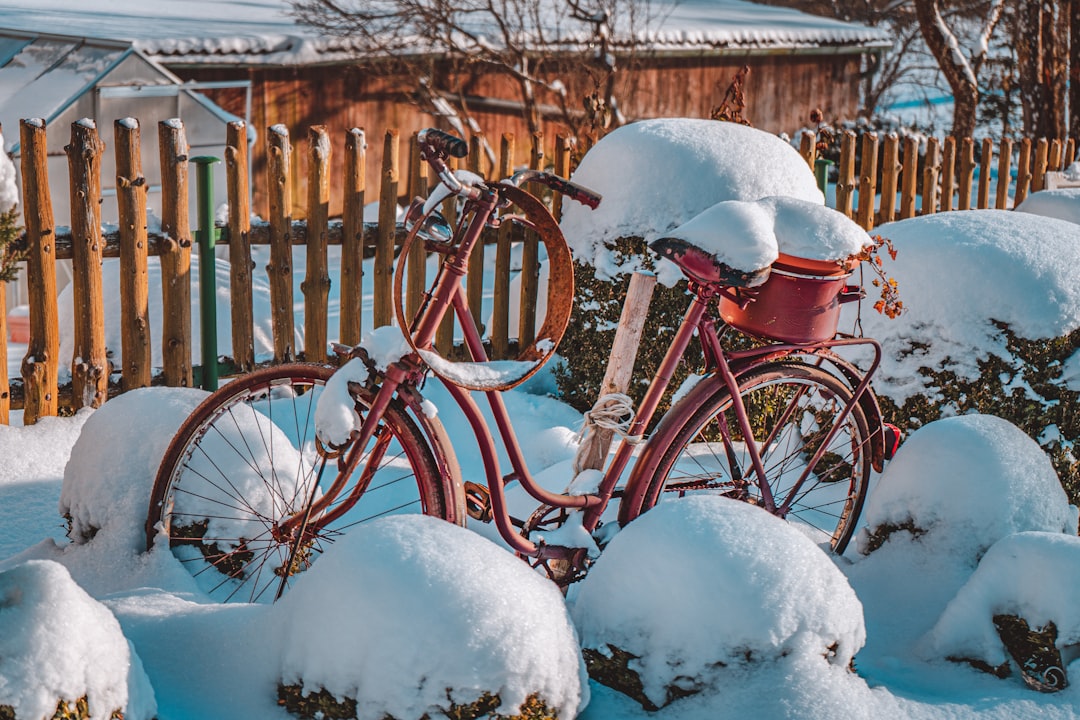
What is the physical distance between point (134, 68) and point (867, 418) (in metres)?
7.85

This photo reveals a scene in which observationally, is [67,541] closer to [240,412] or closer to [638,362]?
[240,412]

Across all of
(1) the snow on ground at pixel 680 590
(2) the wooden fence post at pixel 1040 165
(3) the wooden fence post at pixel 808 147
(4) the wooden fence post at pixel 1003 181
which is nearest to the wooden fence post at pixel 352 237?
(1) the snow on ground at pixel 680 590

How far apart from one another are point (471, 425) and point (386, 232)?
2308 mm

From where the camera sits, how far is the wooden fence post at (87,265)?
4484 millimetres

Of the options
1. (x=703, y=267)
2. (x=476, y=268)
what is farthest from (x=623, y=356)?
(x=476, y=268)

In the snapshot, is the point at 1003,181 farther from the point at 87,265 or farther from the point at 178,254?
the point at 87,265

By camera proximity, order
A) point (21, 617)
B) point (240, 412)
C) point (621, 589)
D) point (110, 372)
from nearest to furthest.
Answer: point (21, 617) → point (621, 589) → point (240, 412) → point (110, 372)

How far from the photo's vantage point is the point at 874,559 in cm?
369

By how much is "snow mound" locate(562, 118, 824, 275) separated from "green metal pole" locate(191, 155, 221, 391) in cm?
160

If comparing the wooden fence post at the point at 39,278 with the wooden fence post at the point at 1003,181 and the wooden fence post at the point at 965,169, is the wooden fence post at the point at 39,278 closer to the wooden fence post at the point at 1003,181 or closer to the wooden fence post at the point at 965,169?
the wooden fence post at the point at 965,169

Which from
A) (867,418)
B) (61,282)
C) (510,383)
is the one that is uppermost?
(510,383)

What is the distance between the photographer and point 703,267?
3242 mm

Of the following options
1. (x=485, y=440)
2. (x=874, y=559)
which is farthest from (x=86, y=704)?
(x=874, y=559)

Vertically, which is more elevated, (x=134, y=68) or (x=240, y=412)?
(x=134, y=68)
